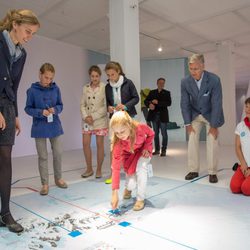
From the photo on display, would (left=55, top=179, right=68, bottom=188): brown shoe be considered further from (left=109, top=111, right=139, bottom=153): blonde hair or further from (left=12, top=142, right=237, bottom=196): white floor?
(left=109, top=111, right=139, bottom=153): blonde hair

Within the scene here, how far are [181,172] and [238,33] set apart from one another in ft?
11.1

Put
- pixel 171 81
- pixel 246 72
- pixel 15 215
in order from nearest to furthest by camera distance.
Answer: pixel 15 215, pixel 171 81, pixel 246 72

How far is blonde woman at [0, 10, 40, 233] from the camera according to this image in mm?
1523

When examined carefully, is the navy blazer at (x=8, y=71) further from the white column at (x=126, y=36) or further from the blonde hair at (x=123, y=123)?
the white column at (x=126, y=36)

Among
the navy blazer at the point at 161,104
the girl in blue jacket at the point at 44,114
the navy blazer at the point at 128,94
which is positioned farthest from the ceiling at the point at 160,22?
the girl in blue jacket at the point at 44,114

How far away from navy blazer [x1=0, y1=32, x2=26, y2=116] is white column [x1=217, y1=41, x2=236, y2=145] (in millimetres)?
4952

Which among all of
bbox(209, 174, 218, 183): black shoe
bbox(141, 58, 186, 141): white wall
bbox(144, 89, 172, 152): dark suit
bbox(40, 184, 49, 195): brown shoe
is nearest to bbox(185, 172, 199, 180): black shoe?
bbox(209, 174, 218, 183): black shoe

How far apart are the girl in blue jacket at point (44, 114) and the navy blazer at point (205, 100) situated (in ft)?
4.08

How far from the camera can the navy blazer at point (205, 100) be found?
259 centimetres

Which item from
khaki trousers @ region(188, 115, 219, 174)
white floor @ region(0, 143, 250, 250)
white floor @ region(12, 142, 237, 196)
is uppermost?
khaki trousers @ region(188, 115, 219, 174)

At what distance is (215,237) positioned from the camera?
143cm

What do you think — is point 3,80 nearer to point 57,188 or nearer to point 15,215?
point 15,215

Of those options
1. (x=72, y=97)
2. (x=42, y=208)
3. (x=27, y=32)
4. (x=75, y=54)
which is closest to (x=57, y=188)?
(x=42, y=208)

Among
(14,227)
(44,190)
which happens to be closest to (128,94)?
(44,190)
